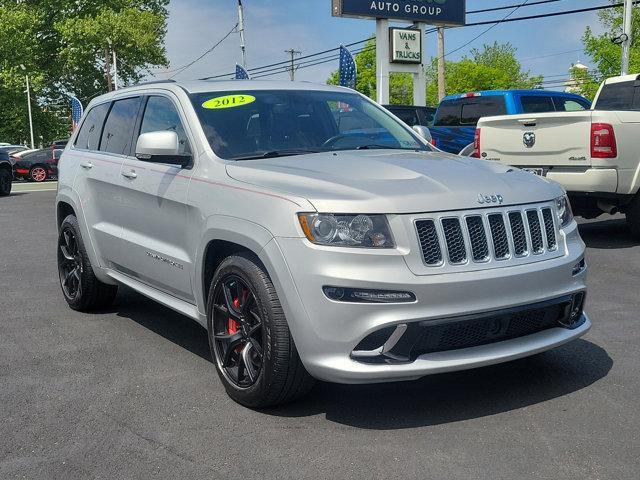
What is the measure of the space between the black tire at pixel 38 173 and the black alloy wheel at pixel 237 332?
29788mm

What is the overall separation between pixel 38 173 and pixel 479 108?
2257 centimetres

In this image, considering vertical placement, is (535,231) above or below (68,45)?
below

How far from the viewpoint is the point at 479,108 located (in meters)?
14.6

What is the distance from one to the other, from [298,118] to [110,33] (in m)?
50.8

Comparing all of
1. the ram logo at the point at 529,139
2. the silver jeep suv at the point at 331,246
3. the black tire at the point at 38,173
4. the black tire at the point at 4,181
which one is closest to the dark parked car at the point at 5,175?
the black tire at the point at 4,181

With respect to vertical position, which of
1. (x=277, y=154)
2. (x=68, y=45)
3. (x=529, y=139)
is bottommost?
(x=529, y=139)

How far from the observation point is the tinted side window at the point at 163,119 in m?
4.89

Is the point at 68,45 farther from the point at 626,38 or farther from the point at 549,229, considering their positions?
the point at 549,229

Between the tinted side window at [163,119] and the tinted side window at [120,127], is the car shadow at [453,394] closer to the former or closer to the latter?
the tinted side window at [163,119]

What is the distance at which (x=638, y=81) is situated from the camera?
1073cm

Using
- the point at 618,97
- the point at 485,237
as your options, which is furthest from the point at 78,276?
the point at 618,97

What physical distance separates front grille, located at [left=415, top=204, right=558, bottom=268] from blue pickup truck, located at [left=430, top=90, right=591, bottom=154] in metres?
10.2

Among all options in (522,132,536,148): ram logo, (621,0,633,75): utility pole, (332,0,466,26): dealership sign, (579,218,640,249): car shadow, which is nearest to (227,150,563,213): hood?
Answer: (522,132,536,148): ram logo

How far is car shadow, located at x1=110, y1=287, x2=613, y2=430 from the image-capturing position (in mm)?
3998
